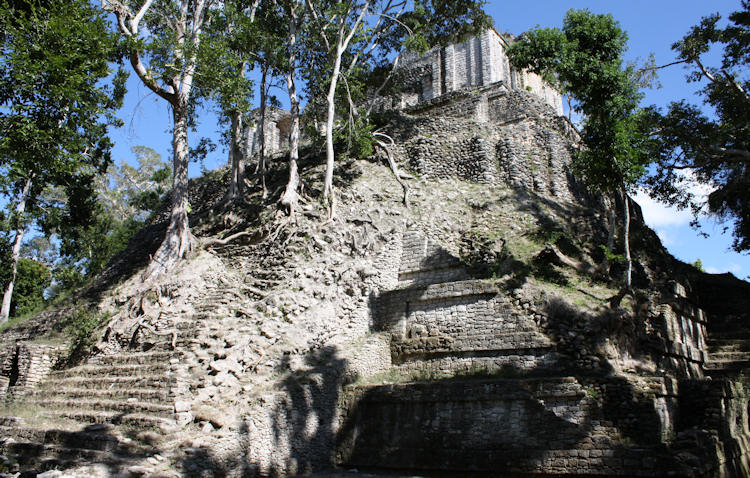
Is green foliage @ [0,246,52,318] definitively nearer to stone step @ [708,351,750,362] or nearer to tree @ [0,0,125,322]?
tree @ [0,0,125,322]

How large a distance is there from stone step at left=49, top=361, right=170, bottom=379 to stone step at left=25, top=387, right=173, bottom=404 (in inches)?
13.4

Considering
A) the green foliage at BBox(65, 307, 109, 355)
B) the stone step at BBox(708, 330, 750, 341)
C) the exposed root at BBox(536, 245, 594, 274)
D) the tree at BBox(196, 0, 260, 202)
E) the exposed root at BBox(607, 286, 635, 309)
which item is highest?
the tree at BBox(196, 0, 260, 202)

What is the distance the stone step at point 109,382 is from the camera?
8.33 m

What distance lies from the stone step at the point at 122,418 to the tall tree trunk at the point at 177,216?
12.4 ft

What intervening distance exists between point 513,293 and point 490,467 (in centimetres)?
340

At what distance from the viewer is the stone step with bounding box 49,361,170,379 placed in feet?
28.4

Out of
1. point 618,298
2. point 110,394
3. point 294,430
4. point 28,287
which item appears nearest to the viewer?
point 294,430

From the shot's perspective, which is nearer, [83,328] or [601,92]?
[83,328]

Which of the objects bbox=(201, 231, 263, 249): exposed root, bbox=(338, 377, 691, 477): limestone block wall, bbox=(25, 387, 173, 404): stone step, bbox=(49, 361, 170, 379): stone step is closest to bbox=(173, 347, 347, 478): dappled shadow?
bbox=(338, 377, 691, 477): limestone block wall

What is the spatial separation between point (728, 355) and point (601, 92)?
6.58 m

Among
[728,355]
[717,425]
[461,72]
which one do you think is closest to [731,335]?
[728,355]

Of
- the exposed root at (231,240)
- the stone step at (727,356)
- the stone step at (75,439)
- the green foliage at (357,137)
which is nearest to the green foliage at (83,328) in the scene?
the stone step at (75,439)

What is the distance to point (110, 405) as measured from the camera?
8328 mm

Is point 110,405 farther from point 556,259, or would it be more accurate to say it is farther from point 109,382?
point 556,259
